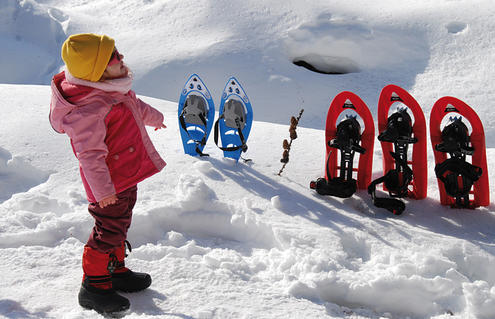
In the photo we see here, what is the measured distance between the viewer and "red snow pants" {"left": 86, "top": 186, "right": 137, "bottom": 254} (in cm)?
199

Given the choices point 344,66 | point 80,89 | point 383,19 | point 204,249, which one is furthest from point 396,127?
point 383,19

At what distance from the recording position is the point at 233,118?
3736mm

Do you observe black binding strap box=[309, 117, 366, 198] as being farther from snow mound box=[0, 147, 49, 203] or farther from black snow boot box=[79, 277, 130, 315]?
snow mound box=[0, 147, 49, 203]

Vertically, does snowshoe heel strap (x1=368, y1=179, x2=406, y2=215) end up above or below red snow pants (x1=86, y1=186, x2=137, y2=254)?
above

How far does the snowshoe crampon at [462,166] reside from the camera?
297 centimetres

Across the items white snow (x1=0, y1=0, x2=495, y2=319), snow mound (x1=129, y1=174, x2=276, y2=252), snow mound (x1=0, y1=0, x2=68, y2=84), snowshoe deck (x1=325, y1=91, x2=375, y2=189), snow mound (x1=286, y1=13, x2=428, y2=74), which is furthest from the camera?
snow mound (x1=0, y1=0, x2=68, y2=84)

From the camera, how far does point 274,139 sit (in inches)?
162

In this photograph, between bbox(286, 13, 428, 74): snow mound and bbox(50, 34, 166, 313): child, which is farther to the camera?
bbox(286, 13, 428, 74): snow mound

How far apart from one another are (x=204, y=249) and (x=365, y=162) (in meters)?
1.47

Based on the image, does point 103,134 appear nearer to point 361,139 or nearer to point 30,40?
point 361,139

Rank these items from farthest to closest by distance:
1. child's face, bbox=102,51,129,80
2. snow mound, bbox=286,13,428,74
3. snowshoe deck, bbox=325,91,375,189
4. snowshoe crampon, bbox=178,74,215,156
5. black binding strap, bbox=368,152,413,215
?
snow mound, bbox=286,13,428,74
snowshoe crampon, bbox=178,74,215,156
snowshoe deck, bbox=325,91,375,189
black binding strap, bbox=368,152,413,215
child's face, bbox=102,51,129,80

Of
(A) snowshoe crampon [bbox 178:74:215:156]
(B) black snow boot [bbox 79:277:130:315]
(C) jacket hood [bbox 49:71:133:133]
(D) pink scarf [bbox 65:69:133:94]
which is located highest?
(A) snowshoe crampon [bbox 178:74:215:156]

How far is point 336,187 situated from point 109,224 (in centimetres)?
170

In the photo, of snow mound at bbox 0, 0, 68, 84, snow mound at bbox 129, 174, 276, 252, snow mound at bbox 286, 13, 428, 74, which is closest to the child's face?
snow mound at bbox 129, 174, 276, 252
